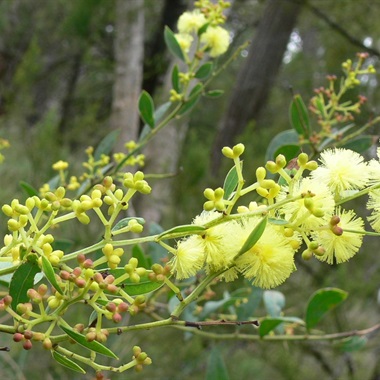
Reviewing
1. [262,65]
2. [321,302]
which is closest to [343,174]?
[321,302]

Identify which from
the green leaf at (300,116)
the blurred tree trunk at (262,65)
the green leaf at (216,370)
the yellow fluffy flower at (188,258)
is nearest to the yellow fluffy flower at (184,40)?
the green leaf at (300,116)

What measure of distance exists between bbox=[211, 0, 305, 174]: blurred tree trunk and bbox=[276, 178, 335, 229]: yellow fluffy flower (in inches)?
117

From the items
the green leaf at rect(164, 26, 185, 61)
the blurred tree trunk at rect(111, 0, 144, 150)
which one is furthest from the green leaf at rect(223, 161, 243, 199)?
the blurred tree trunk at rect(111, 0, 144, 150)

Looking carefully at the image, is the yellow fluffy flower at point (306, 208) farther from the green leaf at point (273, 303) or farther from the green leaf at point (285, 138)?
the green leaf at point (285, 138)

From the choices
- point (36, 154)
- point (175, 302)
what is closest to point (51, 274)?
point (175, 302)

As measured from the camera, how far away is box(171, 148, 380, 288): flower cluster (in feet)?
1.66

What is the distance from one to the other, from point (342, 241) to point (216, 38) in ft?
2.50

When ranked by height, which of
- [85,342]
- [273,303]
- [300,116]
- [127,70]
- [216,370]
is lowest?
[216,370]

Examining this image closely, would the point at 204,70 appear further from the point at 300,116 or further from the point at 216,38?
the point at 300,116

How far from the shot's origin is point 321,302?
0.90 m

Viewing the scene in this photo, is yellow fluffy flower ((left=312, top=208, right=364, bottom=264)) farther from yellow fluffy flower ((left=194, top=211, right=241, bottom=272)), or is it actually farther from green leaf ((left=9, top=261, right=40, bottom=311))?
green leaf ((left=9, top=261, right=40, bottom=311))

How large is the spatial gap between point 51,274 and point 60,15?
4.46 metres

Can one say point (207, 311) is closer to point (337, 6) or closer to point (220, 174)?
point (220, 174)

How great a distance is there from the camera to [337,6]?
3105 millimetres
